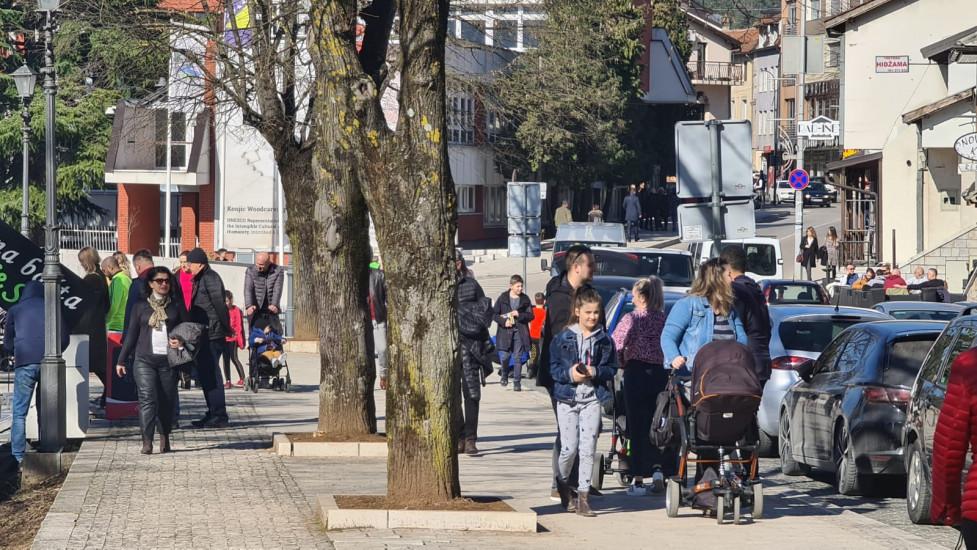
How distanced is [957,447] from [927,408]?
5.12 metres

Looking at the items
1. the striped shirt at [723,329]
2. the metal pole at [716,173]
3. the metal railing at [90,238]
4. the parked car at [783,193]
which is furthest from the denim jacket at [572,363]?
the parked car at [783,193]

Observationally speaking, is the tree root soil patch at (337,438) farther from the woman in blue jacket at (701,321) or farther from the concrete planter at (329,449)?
the woman in blue jacket at (701,321)

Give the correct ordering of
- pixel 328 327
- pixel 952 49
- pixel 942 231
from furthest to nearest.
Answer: pixel 942 231, pixel 952 49, pixel 328 327

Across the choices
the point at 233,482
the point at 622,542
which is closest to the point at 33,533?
the point at 233,482

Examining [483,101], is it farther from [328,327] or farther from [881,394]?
[881,394]

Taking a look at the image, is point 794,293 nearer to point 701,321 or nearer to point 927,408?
point 701,321

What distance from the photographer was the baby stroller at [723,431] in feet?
33.9

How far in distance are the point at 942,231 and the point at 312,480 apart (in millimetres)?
35119

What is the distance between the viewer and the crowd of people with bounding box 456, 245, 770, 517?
10.6m

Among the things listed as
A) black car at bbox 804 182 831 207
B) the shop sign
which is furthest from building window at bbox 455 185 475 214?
black car at bbox 804 182 831 207

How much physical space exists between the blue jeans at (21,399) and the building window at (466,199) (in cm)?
4572

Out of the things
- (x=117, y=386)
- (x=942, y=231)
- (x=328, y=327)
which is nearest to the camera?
(x=328, y=327)

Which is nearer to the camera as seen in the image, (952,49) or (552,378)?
(552,378)

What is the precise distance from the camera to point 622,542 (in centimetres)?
948
